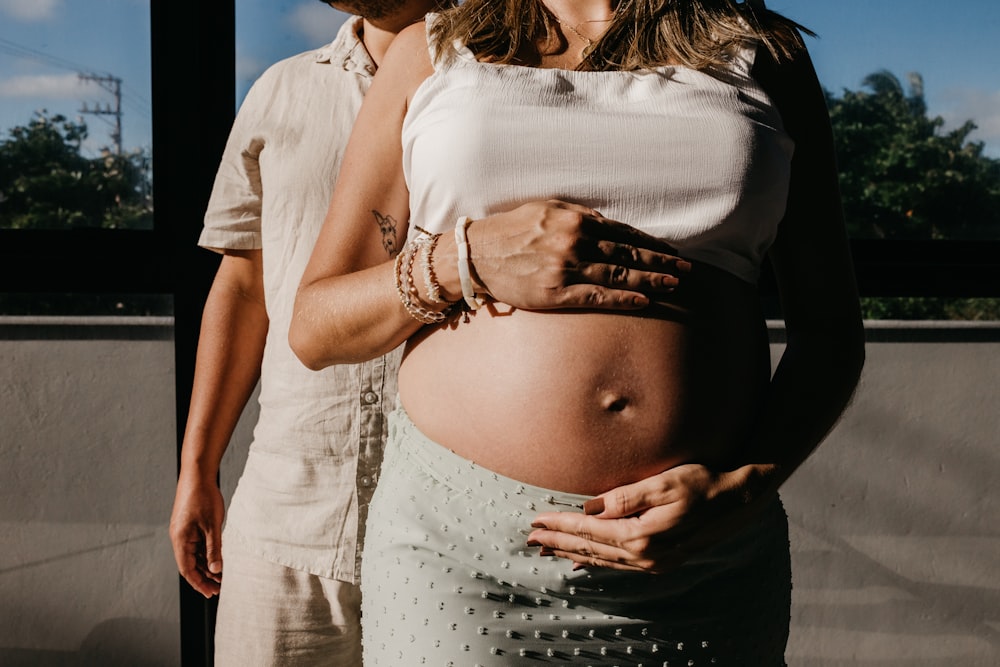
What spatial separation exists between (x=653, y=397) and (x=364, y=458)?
612mm

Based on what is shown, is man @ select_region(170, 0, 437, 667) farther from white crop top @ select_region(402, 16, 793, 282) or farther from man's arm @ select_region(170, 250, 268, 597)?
white crop top @ select_region(402, 16, 793, 282)

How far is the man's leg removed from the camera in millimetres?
1377

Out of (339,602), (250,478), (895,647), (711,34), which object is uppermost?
(711,34)

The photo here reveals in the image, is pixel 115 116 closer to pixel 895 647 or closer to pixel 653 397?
pixel 653 397

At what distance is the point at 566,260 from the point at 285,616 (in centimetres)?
88

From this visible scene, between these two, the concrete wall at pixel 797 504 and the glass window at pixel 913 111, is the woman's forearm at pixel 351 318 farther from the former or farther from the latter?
the glass window at pixel 913 111

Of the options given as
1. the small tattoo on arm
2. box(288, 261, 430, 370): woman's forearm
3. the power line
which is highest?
the power line

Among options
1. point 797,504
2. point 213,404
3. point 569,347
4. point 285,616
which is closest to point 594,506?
point 569,347

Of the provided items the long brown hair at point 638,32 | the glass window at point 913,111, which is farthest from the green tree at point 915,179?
the long brown hair at point 638,32

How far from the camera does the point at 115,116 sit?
227 cm

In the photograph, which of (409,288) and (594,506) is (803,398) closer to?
(594,506)

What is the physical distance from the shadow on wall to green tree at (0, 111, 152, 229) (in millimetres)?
Result: 1206

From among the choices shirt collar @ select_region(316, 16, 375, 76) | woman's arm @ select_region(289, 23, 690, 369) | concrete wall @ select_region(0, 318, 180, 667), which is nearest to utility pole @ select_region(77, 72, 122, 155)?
concrete wall @ select_region(0, 318, 180, 667)

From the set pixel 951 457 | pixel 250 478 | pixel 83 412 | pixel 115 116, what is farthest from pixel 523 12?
pixel 951 457
